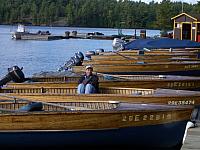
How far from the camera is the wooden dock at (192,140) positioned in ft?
41.1

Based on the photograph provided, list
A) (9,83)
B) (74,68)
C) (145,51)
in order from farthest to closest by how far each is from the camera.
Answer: (145,51) < (74,68) < (9,83)

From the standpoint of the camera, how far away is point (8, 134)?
522 inches

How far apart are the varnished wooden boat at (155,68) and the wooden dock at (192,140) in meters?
10.7

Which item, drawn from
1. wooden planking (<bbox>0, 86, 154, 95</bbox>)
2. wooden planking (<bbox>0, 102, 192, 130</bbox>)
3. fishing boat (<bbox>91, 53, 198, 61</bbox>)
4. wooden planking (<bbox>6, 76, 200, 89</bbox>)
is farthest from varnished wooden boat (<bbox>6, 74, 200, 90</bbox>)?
fishing boat (<bbox>91, 53, 198, 61</bbox>)

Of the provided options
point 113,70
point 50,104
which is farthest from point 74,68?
point 50,104

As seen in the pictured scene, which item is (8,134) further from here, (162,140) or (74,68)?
(74,68)

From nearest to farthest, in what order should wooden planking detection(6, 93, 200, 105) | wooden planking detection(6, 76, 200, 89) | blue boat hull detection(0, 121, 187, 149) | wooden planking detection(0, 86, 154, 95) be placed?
blue boat hull detection(0, 121, 187, 149), wooden planking detection(6, 93, 200, 105), wooden planking detection(0, 86, 154, 95), wooden planking detection(6, 76, 200, 89)

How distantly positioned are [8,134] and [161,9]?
83.4 metres

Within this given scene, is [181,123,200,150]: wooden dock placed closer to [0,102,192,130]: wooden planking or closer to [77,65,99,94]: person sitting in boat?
[0,102,192,130]: wooden planking

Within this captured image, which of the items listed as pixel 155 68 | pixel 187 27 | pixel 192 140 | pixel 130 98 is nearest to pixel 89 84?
pixel 130 98

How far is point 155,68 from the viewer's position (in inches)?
1003

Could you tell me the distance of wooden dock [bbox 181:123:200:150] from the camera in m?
12.5

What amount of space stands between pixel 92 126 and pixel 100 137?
37 cm

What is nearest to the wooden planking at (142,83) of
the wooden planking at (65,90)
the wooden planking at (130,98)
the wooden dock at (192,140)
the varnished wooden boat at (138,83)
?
the varnished wooden boat at (138,83)
